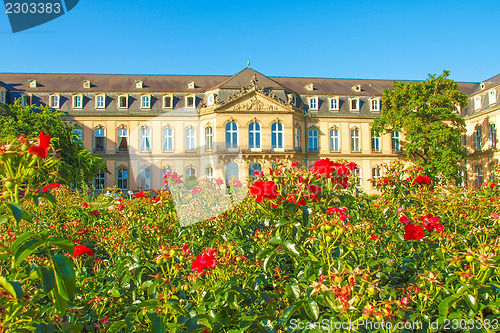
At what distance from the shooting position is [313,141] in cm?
3291

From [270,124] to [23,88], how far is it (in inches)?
848

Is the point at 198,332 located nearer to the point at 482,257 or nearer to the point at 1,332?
the point at 1,332

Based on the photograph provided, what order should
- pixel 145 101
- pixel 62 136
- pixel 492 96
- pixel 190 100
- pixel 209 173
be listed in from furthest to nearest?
pixel 145 101
pixel 190 100
pixel 492 96
pixel 62 136
pixel 209 173

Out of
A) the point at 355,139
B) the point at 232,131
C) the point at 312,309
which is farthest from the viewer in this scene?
the point at 355,139

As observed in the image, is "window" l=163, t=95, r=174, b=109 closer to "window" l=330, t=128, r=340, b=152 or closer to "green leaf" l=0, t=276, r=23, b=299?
"window" l=330, t=128, r=340, b=152

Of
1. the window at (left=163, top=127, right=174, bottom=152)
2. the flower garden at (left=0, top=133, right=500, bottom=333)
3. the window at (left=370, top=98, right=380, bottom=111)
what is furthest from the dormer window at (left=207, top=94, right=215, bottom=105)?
the flower garden at (left=0, top=133, right=500, bottom=333)

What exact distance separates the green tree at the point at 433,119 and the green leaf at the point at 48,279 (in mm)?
28027

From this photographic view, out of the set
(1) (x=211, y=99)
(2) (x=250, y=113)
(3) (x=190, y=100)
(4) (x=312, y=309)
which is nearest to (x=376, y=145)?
(2) (x=250, y=113)

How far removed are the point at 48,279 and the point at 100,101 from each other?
1313 inches

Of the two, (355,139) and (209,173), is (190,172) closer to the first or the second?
(209,173)

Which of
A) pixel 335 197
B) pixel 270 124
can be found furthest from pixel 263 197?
pixel 270 124

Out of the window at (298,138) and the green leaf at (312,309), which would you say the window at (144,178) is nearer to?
the green leaf at (312,309)

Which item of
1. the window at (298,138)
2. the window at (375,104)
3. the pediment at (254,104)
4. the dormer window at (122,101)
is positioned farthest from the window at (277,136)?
the dormer window at (122,101)

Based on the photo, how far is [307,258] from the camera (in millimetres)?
2541
